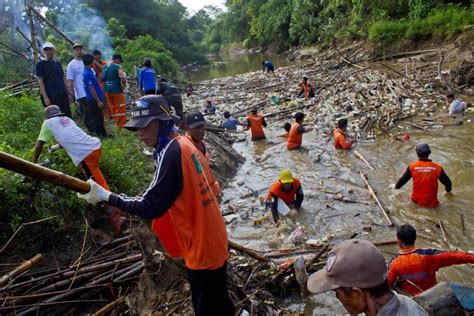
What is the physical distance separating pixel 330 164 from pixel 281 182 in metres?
3.13

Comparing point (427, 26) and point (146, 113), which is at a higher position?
point (146, 113)

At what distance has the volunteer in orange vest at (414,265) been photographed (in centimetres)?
330

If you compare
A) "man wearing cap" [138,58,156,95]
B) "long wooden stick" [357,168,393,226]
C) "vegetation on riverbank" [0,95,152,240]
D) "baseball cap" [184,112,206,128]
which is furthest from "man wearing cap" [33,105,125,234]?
"man wearing cap" [138,58,156,95]

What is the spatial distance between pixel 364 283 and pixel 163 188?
1.27m

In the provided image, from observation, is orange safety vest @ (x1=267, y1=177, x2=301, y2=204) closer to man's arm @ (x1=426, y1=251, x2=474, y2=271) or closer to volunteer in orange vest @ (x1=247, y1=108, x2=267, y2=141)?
man's arm @ (x1=426, y1=251, x2=474, y2=271)

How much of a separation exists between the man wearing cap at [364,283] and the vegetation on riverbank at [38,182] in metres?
3.88

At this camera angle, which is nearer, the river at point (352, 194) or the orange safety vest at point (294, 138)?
the river at point (352, 194)

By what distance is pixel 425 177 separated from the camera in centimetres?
555

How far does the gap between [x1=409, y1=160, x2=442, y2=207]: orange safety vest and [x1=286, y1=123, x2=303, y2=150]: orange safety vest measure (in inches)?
165

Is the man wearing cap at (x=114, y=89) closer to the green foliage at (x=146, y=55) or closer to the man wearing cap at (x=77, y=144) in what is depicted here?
the man wearing cap at (x=77, y=144)

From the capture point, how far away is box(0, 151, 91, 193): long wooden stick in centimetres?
219

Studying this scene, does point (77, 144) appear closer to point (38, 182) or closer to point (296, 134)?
point (38, 182)

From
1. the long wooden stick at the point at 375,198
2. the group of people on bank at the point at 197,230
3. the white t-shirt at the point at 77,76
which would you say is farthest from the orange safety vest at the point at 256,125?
the group of people on bank at the point at 197,230

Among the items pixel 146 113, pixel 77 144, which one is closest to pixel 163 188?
pixel 146 113
